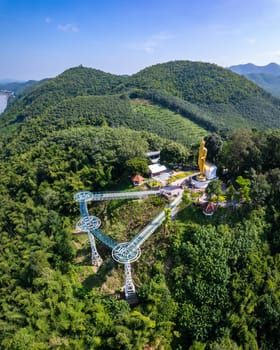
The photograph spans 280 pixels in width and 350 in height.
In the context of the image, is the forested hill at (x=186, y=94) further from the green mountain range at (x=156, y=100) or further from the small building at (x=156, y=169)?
the small building at (x=156, y=169)

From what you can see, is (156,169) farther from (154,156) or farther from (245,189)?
(245,189)

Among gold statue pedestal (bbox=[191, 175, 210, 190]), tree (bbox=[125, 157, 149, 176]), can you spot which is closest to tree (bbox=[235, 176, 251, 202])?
gold statue pedestal (bbox=[191, 175, 210, 190])

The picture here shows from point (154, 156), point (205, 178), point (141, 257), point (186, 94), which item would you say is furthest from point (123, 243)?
point (186, 94)

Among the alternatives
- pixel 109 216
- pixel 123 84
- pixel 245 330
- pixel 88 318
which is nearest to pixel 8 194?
pixel 109 216

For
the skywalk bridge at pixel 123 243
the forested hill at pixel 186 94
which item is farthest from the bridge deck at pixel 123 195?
the forested hill at pixel 186 94

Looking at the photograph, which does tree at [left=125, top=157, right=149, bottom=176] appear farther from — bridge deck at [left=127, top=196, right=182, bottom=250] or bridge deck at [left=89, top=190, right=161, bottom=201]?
bridge deck at [left=127, top=196, right=182, bottom=250]

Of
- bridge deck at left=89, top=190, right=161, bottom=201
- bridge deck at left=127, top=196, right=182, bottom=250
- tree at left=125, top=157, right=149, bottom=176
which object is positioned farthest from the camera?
tree at left=125, top=157, right=149, bottom=176
